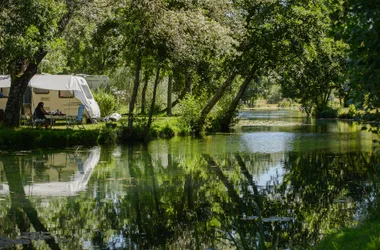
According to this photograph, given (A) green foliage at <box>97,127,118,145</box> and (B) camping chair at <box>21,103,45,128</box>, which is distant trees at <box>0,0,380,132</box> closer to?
(A) green foliage at <box>97,127,118,145</box>

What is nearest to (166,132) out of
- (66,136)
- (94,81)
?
(66,136)

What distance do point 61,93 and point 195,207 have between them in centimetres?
2468

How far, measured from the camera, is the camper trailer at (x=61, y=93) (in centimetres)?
3178

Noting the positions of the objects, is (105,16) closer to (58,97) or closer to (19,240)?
(58,97)

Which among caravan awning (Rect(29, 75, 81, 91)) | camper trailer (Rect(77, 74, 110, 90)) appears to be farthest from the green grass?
camper trailer (Rect(77, 74, 110, 90))

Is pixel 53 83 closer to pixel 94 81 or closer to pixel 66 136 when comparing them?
pixel 66 136

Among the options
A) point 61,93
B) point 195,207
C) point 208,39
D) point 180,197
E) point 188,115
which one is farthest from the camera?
point 188,115

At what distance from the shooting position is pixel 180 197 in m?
13.9

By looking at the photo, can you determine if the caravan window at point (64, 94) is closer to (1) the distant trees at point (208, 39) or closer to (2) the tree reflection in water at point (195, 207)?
(1) the distant trees at point (208, 39)

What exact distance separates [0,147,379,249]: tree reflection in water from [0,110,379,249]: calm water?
0.07 feet

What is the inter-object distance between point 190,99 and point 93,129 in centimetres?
894

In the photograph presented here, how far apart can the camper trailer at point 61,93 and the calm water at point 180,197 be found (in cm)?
773

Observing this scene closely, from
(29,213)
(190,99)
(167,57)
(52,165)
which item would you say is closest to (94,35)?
(190,99)

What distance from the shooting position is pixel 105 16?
88.7ft
